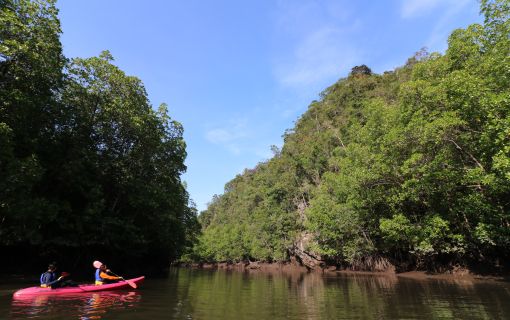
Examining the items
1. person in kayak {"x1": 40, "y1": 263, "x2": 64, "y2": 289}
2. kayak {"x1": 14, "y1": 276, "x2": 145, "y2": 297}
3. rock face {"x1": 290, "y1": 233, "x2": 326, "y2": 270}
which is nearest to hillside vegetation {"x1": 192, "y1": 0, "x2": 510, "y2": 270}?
rock face {"x1": 290, "y1": 233, "x2": 326, "y2": 270}

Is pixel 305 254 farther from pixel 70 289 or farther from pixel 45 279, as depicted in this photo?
pixel 45 279

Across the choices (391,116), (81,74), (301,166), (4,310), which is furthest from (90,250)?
(301,166)

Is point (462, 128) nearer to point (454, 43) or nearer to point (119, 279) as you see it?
point (454, 43)

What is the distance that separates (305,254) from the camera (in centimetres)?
5338

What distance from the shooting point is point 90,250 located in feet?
93.1

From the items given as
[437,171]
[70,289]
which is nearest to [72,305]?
[70,289]

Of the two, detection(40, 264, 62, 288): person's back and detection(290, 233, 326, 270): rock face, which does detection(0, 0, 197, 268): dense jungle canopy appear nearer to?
detection(40, 264, 62, 288): person's back

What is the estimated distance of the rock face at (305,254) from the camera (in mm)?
50031

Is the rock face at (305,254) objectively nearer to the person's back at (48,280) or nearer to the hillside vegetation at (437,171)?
the hillside vegetation at (437,171)

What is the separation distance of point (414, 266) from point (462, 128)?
50.9 feet

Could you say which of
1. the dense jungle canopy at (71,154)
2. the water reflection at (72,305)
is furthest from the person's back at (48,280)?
the dense jungle canopy at (71,154)

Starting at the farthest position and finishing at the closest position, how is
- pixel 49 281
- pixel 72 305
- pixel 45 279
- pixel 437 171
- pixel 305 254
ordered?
pixel 305 254
pixel 437 171
pixel 49 281
pixel 45 279
pixel 72 305

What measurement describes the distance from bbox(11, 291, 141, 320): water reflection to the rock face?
36.9 metres

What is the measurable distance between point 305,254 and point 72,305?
44.1 meters
